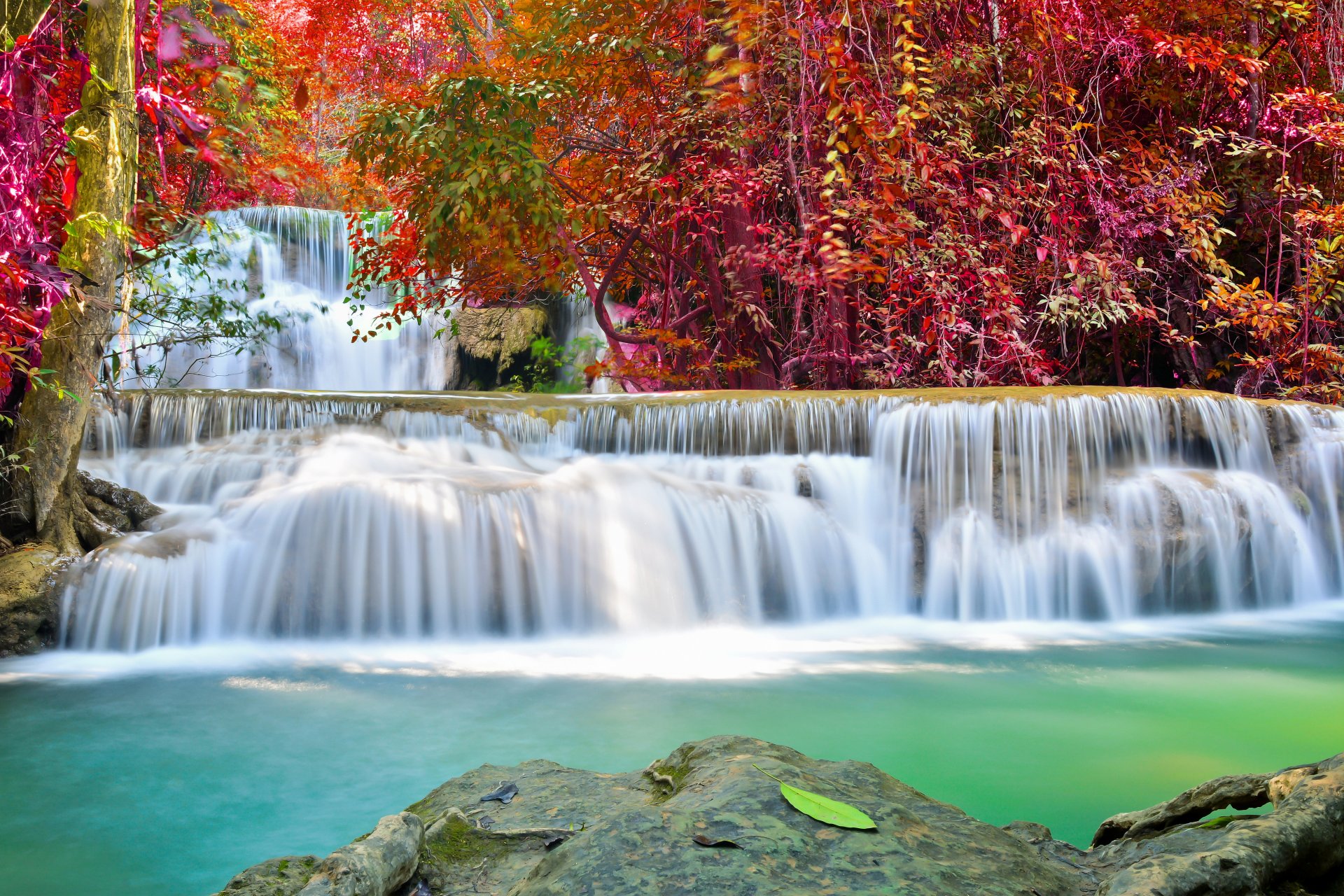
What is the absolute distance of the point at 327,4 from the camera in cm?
1708

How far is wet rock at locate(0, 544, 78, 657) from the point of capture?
14.4ft

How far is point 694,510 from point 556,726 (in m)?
2.33

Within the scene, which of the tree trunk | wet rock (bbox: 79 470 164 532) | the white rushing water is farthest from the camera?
wet rock (bbox: 79 470 164 532)

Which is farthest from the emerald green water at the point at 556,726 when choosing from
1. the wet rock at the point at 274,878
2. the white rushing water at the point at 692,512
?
the wet rock at the point at 274,878

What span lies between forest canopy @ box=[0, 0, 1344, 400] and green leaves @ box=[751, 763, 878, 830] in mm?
5863

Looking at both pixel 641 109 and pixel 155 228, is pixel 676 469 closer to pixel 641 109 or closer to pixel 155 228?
pixel 155 228

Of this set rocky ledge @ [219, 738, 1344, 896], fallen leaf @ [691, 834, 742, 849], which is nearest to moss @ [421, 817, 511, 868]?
rocky ledge @ [219, 738, 1344, 896]

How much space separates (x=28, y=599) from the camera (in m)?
4.44

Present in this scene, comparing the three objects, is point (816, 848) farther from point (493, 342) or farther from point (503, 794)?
point (493, 342)

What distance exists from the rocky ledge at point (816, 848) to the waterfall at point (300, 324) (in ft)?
36.5

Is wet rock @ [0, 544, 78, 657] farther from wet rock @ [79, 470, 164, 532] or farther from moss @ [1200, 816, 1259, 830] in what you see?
moss @ [1200, 816, 1259, 830]

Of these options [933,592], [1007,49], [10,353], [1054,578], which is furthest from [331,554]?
[1007,49]

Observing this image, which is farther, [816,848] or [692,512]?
[692,512]

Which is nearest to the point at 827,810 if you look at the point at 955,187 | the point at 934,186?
the point at 934,186
